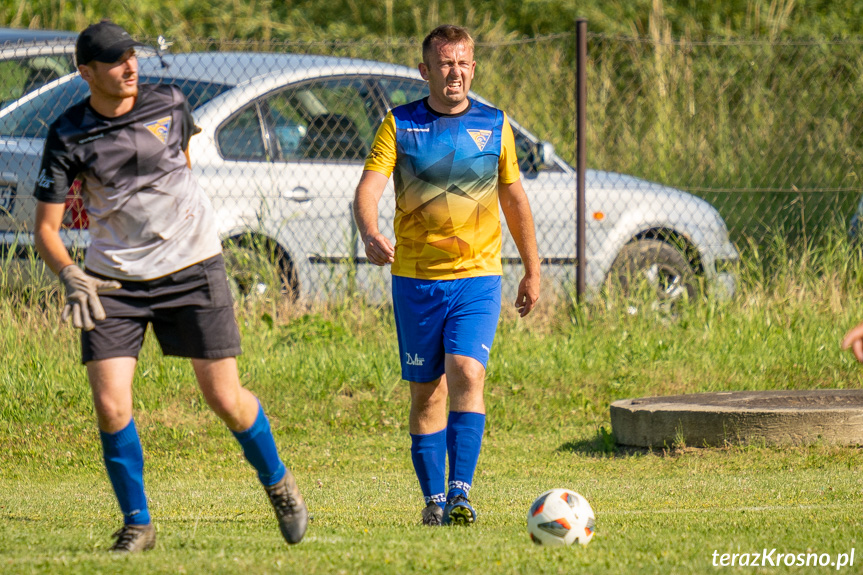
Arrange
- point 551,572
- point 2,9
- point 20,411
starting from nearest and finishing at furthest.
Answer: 1. point 551,572
2. point 20,411
3. point 2,9

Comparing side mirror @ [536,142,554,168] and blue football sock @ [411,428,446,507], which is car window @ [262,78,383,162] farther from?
blue football sock @ [411,428,446,507]

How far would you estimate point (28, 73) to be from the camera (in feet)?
28.5

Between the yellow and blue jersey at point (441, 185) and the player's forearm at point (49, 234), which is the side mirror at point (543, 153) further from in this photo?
the player's forearm at point (49, 234)

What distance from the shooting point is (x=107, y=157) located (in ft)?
13.1

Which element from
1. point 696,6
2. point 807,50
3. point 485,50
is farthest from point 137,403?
point 696,6

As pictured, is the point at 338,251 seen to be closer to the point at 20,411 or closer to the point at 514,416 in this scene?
the point at 514,416

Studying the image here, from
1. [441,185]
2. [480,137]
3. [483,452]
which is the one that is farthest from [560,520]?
[483,452]

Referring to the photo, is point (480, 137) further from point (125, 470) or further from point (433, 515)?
point (125, 470)

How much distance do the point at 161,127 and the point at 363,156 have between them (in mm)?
4425

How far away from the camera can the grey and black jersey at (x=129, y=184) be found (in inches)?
157

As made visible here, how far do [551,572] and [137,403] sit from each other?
4636 mm

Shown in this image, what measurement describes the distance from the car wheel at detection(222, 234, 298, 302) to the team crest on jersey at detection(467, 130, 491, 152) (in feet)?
11.4

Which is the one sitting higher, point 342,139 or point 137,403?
point 342,139

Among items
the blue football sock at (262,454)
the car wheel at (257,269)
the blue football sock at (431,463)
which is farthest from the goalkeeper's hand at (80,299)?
the car wheel at (257,269)
